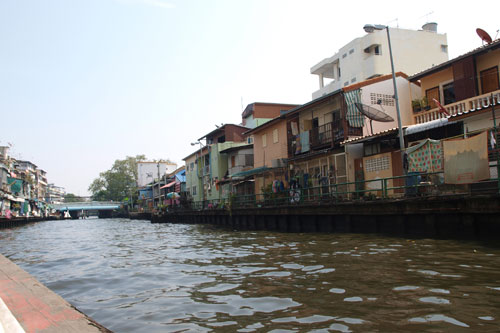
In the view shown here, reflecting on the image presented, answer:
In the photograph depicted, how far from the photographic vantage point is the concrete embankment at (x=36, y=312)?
12.3 ft

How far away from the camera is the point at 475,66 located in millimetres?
19203

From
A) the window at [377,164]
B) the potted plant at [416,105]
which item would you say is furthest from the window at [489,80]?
the window at [377,164]

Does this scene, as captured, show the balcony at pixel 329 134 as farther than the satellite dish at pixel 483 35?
Yes

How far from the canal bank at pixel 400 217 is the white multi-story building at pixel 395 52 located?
20.0 m

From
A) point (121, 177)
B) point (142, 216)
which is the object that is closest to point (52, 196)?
point (121, 177)

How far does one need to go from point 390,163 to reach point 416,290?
1362 centimetres

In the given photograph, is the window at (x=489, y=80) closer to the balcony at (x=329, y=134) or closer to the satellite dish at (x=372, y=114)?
the satellite dish at (x=372, y=114)

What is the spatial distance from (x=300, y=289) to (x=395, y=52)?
33.4 meters

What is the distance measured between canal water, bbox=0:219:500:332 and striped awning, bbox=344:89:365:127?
12.3m

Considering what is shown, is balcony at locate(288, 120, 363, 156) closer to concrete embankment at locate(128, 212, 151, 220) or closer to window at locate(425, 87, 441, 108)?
window at locate(425, 87, 441, 108)

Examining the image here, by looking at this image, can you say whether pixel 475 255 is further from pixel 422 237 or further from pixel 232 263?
pixel 232 263

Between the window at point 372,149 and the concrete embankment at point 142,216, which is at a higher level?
the window at point 372,149

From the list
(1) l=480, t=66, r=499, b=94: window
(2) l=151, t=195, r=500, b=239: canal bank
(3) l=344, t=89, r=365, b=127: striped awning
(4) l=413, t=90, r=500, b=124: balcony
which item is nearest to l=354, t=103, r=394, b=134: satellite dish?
(3) l=344, t=89, r=365, b=127: striped awning

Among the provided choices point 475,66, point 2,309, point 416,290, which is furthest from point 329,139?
point 2,309
